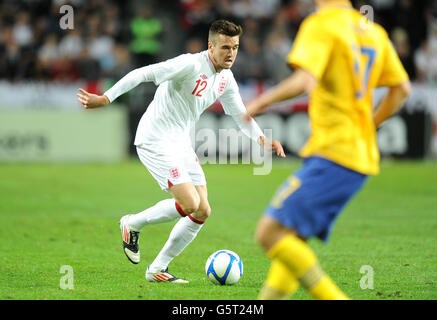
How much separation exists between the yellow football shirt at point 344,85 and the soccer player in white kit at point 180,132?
1.76 metres

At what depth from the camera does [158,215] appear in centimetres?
691

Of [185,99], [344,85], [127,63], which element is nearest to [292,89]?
[344,85]

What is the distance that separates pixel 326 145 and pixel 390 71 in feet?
2.39

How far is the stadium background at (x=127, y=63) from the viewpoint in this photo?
685 inches

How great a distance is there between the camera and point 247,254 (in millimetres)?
8023

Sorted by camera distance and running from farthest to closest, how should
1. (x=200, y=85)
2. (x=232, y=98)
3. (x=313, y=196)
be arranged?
(x=232, y=98) → (x=200, y=85) → (x=313, y=196)

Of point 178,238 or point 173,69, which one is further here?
point 178,238

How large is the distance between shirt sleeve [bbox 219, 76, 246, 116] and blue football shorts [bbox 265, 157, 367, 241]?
8.64 ft

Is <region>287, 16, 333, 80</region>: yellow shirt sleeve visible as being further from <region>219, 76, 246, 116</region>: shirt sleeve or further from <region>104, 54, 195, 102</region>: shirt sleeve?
<region>219, 76, 246, 116</region>: shirt sleeve

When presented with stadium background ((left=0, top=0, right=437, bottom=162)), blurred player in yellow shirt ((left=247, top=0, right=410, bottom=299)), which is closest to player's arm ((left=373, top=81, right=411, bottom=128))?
blurred player in yellow shirt ((left=247, top=0, right=410, bottom=299))

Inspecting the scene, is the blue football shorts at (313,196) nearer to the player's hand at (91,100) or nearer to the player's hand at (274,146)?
the player's hand at (274,146)

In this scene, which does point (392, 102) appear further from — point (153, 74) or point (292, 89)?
point (153, 74)

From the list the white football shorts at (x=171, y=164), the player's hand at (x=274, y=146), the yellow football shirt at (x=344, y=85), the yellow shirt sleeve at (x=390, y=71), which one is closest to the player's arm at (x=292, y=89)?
the yellow football shirt at (x=344, y=85)

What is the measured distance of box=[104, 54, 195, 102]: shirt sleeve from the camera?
20.8ft
